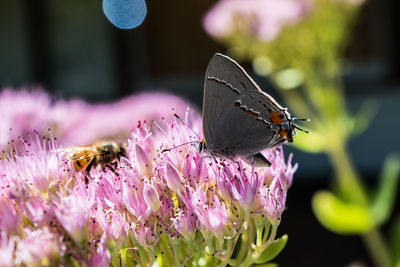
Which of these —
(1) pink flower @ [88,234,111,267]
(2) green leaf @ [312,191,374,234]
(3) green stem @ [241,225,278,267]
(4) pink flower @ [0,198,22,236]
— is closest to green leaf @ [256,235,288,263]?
(3) green stem @ [241,225,278,267]

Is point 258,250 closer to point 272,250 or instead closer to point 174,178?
point 272,250

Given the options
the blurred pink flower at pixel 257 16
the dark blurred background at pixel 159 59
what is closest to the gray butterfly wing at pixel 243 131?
the blurred pink flower at pixel 257 16

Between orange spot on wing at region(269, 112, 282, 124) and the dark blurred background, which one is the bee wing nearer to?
orange spot on wing at region(269, 112, 282, 124)

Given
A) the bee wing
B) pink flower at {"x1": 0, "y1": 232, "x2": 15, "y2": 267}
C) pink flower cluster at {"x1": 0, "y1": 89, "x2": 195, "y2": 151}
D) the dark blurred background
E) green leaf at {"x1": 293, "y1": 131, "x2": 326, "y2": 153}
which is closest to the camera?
pink flower at {"x1": 0, "y1": 232, "x2": 15, "y2": 267}

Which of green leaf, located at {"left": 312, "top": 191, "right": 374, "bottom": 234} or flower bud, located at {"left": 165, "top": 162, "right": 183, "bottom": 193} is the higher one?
flower bud, located at {"left": 165, "top": 162, "right": 183, "bottom": 193}

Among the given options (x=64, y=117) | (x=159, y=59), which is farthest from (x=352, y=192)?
(x=159, y=59)

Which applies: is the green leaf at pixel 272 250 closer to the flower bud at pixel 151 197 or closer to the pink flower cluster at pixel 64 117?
the flower bud at pixel 151 197
